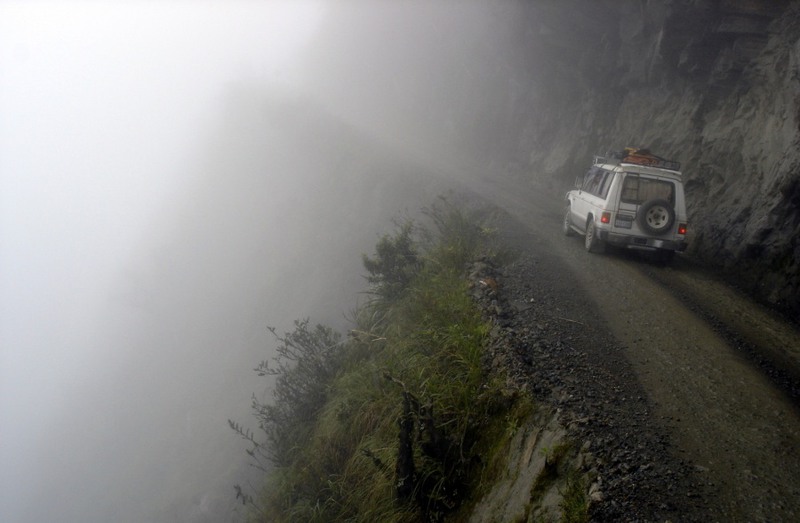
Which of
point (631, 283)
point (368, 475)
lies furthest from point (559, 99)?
point (368, 475)

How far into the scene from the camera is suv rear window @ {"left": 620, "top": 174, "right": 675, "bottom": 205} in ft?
31.2

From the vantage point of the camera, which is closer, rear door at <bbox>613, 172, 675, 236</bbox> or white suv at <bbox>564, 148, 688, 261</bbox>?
white suv at <bbox>564, 148, 688, 261</bbox>

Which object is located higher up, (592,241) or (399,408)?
(592,241)

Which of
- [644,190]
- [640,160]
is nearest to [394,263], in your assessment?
[644,190]

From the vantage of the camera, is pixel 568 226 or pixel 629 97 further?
pixel 629 97

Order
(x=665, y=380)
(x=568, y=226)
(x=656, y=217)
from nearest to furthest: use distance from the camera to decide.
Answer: (x=665, y=380)
(x=656, y=217)
(x=568, y=226)

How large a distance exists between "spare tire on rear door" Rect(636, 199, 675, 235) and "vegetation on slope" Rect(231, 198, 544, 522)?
291 cm

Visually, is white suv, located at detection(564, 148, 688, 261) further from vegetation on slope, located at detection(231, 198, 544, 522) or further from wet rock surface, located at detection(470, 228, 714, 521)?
vegetation on slope, located at detection(231, 198, 544, 522)

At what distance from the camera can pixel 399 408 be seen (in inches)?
231

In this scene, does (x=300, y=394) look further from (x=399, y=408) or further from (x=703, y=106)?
(x=703, y=106)

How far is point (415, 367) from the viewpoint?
5.97m

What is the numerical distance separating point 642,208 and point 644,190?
464 millimetres

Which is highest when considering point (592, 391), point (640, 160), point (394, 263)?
point (394, 263)

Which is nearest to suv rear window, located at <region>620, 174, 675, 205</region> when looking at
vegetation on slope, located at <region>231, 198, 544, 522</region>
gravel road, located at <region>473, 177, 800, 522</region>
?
gravel road, located at <region>473, 177, 800, 522</region>
